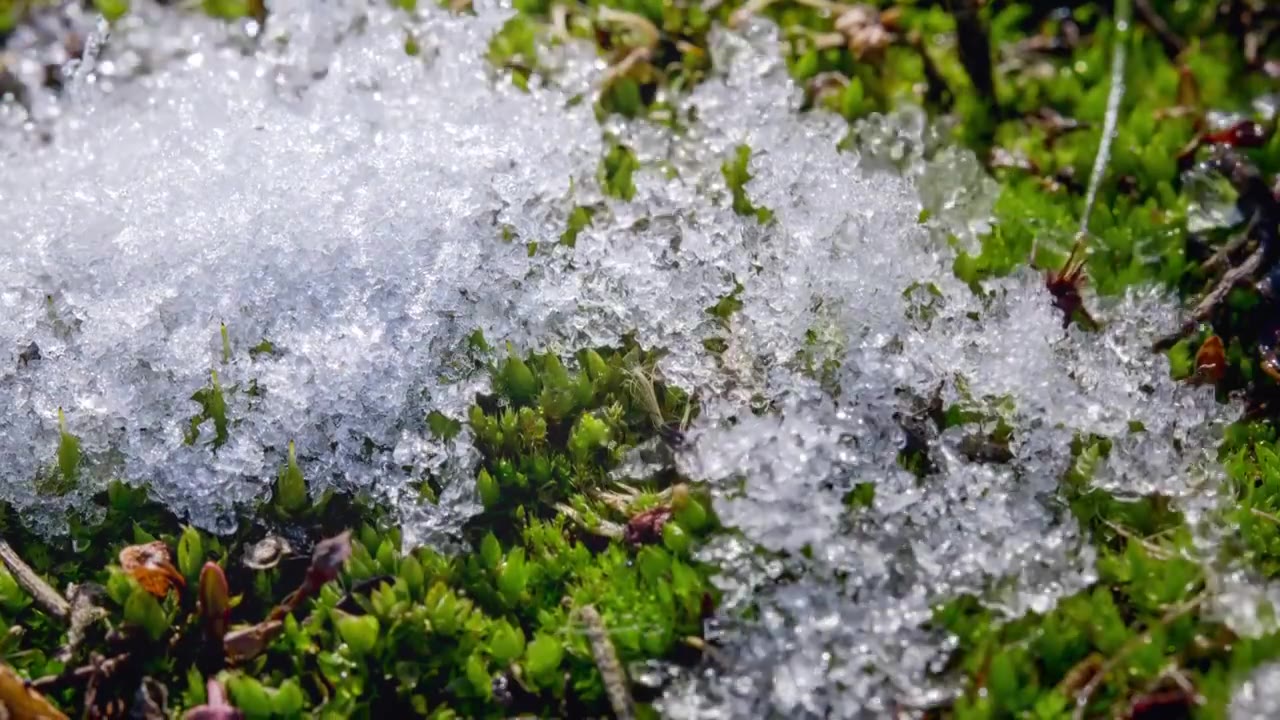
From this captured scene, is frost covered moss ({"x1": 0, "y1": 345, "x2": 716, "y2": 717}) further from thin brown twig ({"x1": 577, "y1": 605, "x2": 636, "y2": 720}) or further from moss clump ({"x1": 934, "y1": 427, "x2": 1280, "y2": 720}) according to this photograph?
moss clump ({"x1": 934, "y1": 427, "x2": 1280, "y2": 720})

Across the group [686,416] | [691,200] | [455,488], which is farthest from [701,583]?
[691,200]

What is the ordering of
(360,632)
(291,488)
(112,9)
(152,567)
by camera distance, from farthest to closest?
(112,9)
(291,488)
(152,567)
(360,632)

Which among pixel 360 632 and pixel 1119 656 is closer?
Result: pixel 1119 656

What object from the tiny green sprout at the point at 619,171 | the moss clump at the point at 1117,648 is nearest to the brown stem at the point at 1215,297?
the moss clump at the point at 1117,648

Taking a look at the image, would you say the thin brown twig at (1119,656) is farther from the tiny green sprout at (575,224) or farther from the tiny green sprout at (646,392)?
the tiny green sprout at (575,224)

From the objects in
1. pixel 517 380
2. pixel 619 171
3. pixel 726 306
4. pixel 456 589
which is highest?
pixel 619 171

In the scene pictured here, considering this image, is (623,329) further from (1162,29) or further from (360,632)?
(1162,29)

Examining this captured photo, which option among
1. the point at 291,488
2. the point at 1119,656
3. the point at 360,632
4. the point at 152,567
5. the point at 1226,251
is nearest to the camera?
the point at 1119,656

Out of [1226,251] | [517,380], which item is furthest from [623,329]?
[1226,251]

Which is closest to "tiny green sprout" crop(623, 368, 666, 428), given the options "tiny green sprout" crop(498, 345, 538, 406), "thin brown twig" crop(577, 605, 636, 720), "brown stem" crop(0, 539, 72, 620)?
"tiny green sprout" crop(498, 345, 538, 406)

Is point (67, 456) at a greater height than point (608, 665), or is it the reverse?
point (67, 456)
